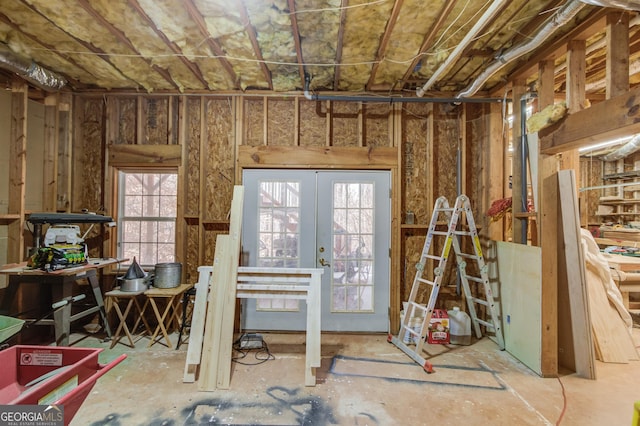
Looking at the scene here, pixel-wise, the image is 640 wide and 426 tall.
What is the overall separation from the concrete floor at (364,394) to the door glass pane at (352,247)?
0.73m

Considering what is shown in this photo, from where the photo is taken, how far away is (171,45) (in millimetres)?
2873

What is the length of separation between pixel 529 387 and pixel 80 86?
5.95 meters

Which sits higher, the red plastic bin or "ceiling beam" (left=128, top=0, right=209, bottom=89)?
"ceiling beam" (left=128, top=0, right=209, bottom=89)

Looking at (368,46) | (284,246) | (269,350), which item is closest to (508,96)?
Answer: (368,46)

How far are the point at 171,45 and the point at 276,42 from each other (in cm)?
102

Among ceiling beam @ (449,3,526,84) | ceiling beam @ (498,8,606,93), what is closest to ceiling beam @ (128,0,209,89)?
ceiling beam @ (449,3,526,84)

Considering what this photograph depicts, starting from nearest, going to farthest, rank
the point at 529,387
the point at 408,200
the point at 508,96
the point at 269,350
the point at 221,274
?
the point at 529,387 → the point at 221,274 → the point at 269,350 → the point at 508,96 → the point at 408,200

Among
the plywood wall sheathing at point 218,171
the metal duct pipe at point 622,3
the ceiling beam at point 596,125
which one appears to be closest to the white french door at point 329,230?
the plywood wall sheathing at point 218,171

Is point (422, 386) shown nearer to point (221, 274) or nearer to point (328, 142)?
point (221, 274)

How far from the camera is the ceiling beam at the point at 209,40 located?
2357mm

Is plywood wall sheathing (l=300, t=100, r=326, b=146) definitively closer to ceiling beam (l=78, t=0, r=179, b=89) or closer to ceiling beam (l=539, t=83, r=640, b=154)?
ceiling beam (l=78, t=0, r=179, b=89)

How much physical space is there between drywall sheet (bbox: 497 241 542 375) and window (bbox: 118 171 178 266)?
408 centimetres

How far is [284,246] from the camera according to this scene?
377cm

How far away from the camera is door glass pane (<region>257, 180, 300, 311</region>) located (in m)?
3.77
